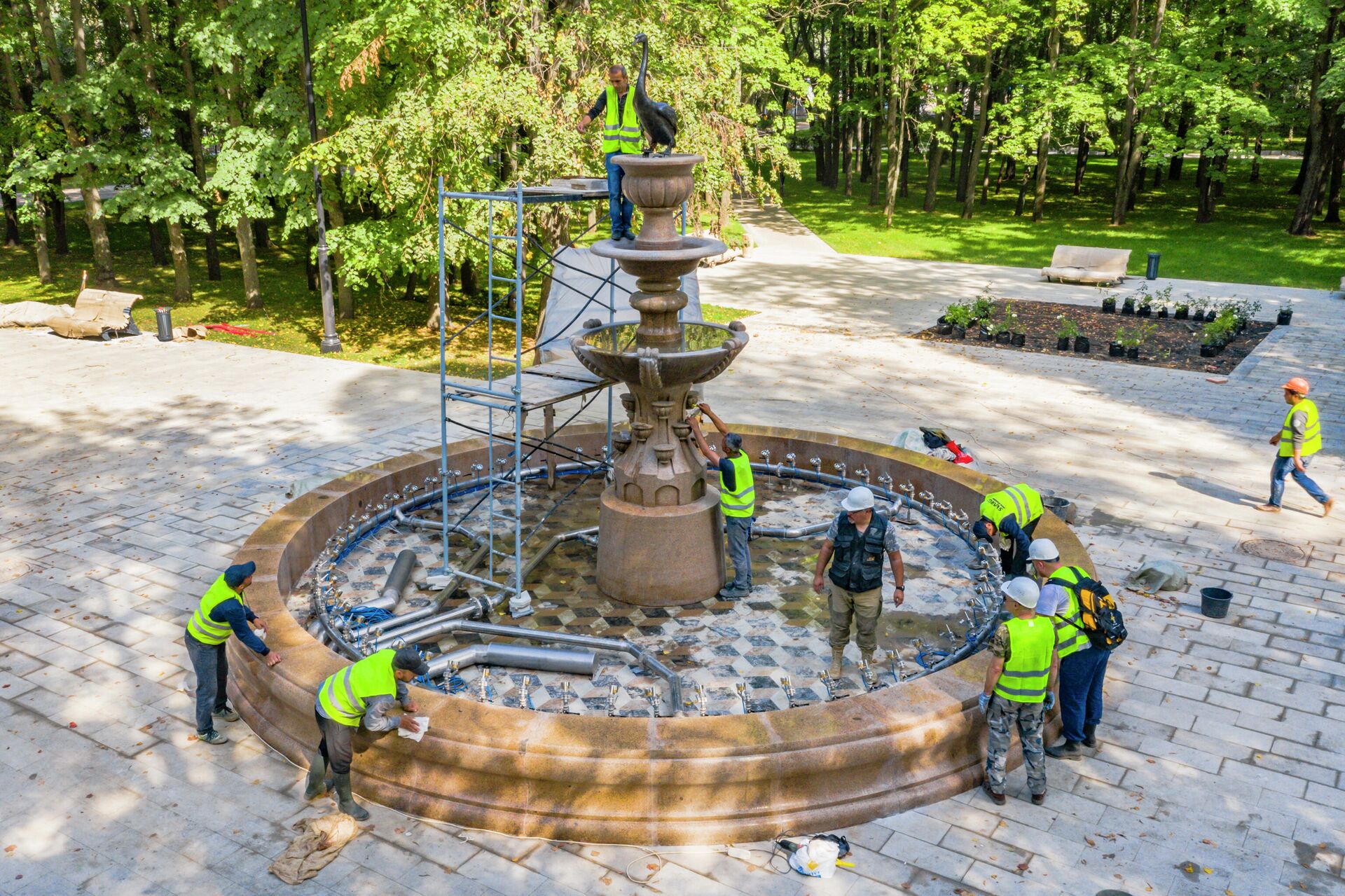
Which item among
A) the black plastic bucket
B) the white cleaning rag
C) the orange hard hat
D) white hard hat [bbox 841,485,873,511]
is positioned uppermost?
the orange hard hat

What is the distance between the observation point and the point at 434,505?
1228 centimetres

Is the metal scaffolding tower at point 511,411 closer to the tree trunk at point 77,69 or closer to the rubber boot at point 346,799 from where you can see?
the rubber boot at point 346,799

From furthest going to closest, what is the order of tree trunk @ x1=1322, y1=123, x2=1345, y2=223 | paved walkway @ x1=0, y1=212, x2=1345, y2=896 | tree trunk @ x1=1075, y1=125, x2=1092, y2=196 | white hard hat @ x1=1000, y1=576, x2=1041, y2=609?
1. tree trunk @ x1=1075, y1=125, x2=1092, y2=196
2. tree trunk @ x1=1322, y1=123, x2=1345, y2=223
3. white hard hat @ x1=1000, y1=576, x2=1041, y2=609
4. paved walkway @ x1=0, y1=212, x2=1345, y2=896

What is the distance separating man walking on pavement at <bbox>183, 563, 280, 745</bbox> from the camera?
7.59 metres

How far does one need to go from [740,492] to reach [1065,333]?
48.4ft

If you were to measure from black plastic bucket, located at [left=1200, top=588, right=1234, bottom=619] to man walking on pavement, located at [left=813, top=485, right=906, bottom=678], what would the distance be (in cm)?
337

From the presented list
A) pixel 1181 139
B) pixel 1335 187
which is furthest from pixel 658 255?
pixel 1335 187

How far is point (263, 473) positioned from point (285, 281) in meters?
17.9

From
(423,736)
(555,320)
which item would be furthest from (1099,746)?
(555,320)

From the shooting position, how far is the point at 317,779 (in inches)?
276

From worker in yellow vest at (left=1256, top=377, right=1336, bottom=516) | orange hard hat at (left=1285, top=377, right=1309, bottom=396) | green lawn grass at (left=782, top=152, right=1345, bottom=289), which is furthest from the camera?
green lawn grass at (left=782, top=152, right=1345, bottom=289)

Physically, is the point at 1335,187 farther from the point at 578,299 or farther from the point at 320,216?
the point at 578,299

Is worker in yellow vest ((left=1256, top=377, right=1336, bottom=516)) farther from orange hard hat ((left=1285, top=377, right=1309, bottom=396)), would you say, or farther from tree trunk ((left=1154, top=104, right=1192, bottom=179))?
tree trunk ((left=1154, top=104, right=1192, bottom=179))

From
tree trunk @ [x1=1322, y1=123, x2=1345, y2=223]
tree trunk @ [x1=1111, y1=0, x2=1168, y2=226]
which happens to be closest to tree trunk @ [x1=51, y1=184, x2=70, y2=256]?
tree trunk @ [x1=1111, y1=0, x2=1168, y2=226]
